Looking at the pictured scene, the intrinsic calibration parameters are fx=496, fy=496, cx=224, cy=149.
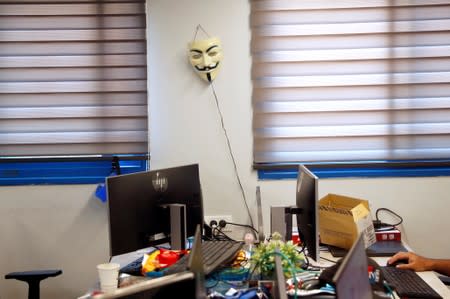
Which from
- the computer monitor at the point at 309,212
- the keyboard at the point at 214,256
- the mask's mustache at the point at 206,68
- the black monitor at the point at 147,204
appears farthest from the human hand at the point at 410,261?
the mask's mustache at the point at 206,68

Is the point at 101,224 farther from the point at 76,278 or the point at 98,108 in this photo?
the point at 98,108

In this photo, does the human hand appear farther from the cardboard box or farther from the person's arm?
the cardboard box

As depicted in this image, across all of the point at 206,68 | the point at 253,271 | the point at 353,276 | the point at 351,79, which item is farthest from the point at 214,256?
the point at 351,79

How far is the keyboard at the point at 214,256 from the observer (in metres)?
1.92

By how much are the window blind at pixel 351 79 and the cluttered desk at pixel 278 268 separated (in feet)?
2.44

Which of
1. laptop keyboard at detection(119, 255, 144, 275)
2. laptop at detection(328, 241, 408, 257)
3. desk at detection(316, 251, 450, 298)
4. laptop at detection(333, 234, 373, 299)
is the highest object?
laptop at detection(333, 234, 373, 299)

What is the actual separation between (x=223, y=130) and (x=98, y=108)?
78 centimetres

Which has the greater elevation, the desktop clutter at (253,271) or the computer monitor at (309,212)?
the computer monitor at (309,212)

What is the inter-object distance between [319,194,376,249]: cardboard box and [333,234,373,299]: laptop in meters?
0.87

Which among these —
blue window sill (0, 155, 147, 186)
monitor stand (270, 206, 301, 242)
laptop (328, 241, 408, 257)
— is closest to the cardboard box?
laptop (328, 241, 408, 257)

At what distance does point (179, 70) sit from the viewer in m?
3.03

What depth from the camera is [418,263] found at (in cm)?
221

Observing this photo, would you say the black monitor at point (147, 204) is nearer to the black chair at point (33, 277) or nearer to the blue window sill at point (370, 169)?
the black chair at point (33, 277)

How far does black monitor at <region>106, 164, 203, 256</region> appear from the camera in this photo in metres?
2.14
